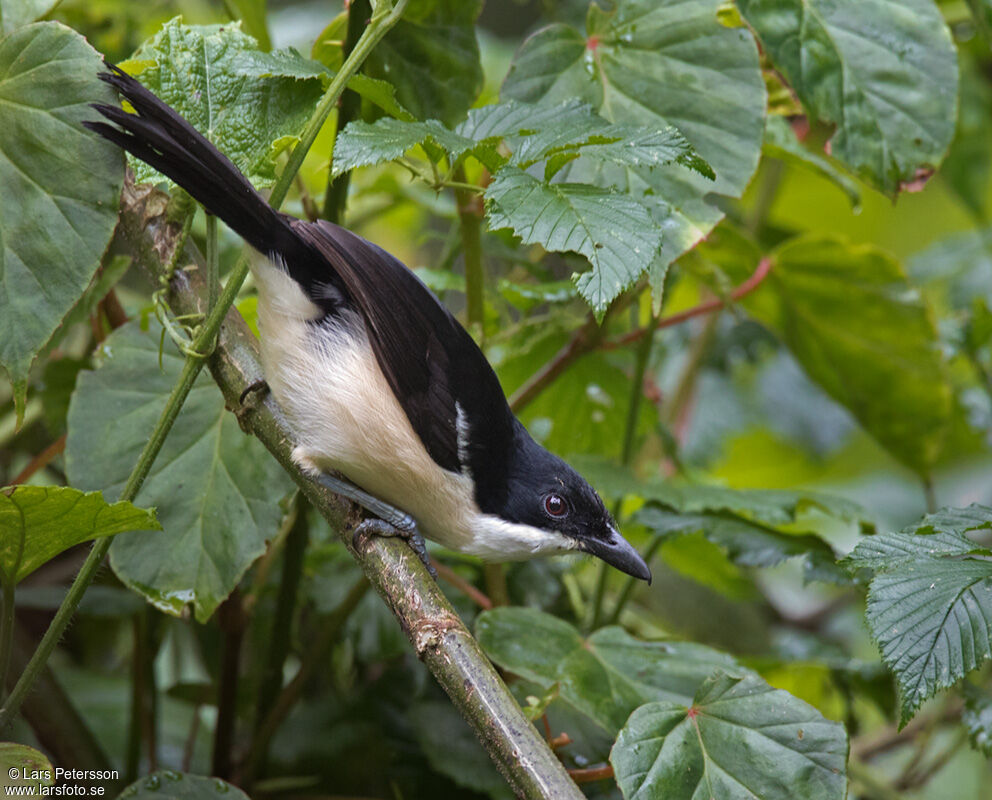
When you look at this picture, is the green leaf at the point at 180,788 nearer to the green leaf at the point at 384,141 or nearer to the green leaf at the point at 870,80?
the green leaf at the point at 384,141

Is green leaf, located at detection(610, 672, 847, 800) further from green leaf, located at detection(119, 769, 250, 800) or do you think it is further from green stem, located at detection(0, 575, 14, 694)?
green stem, located at detection(0, 575, 14, 694)

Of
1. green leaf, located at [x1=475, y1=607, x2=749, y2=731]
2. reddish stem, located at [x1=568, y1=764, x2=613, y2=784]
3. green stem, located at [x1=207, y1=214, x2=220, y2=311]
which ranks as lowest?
green leaf, located at [x1=475, y1=607, x2=749, y2=731]

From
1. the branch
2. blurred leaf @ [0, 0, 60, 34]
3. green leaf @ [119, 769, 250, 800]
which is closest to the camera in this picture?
the branch

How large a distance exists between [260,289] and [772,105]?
1.31 meters

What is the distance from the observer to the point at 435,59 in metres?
1.99

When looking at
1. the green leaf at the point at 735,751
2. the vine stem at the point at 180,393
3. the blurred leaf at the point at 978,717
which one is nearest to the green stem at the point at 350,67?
the vine stem at the point at 180,393

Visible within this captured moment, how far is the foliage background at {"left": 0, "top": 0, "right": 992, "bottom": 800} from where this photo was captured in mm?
1943

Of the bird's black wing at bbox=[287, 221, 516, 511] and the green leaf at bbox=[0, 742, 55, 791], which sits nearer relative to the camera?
the green leaf at bbox=[0, 742, 55, 791]

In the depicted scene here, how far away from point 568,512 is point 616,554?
13 centimetres

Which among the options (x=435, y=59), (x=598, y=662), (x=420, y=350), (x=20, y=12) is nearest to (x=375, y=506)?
(x=420, y=350)

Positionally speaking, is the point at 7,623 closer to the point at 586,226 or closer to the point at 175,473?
the point at 175,473

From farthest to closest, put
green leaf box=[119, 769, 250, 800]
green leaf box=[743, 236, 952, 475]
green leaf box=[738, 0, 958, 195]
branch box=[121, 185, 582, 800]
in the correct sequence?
green leaf box=[743, 236, 952, 475] → green leaf box=[738, 0, 958, 195] → green leaf box=[119, 769, 250, 800] → branch box=[121, 185, 582, 800]

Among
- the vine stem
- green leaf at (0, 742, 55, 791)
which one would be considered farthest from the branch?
green leaf at (0, 742, 55, 791)

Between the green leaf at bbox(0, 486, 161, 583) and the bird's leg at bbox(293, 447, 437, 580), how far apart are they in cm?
32
